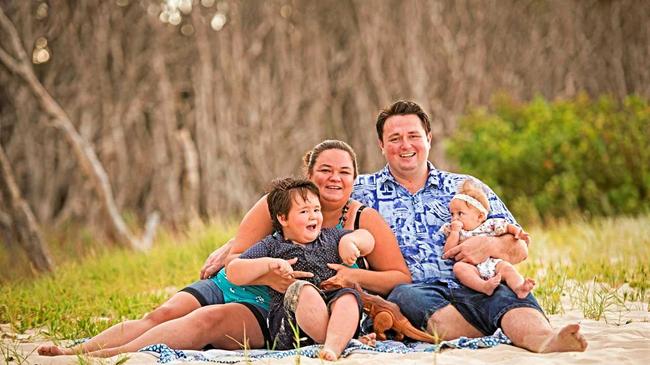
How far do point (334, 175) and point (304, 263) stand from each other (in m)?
0.46

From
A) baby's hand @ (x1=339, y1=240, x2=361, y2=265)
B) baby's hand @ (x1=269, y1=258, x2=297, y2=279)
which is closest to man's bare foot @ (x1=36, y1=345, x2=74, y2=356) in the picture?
baby's hand @ (x1=269, y1=258, x2=297, y2=279)

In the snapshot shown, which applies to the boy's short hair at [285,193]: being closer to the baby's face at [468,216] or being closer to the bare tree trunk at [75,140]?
the baby's face at [468,216]

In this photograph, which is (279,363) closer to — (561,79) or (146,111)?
(146,111)

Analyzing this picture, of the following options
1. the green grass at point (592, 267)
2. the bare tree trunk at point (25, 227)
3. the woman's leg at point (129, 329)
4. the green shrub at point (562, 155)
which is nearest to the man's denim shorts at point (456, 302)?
the green grass at point (592, 267)

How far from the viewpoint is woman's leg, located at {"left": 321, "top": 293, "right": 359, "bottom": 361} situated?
346 centimetres

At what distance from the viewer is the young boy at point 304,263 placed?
359cm

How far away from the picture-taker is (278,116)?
1044 centimetres

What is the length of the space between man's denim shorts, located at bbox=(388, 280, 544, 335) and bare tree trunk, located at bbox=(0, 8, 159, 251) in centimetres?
451

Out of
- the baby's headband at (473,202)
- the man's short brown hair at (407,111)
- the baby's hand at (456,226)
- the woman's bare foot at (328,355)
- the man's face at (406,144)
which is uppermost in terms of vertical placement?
the man's short brown hair at (407,111)

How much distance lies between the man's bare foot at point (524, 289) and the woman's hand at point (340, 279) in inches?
29.1

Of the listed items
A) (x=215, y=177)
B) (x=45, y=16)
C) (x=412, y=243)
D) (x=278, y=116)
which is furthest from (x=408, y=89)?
(x=412, y=243)

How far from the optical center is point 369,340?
12.2ft

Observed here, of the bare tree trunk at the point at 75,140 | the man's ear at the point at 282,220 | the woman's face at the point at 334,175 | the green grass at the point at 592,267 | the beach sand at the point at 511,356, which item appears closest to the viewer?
the beach sand at the point at 511,356

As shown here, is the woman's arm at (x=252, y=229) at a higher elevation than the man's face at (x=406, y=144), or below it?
below
